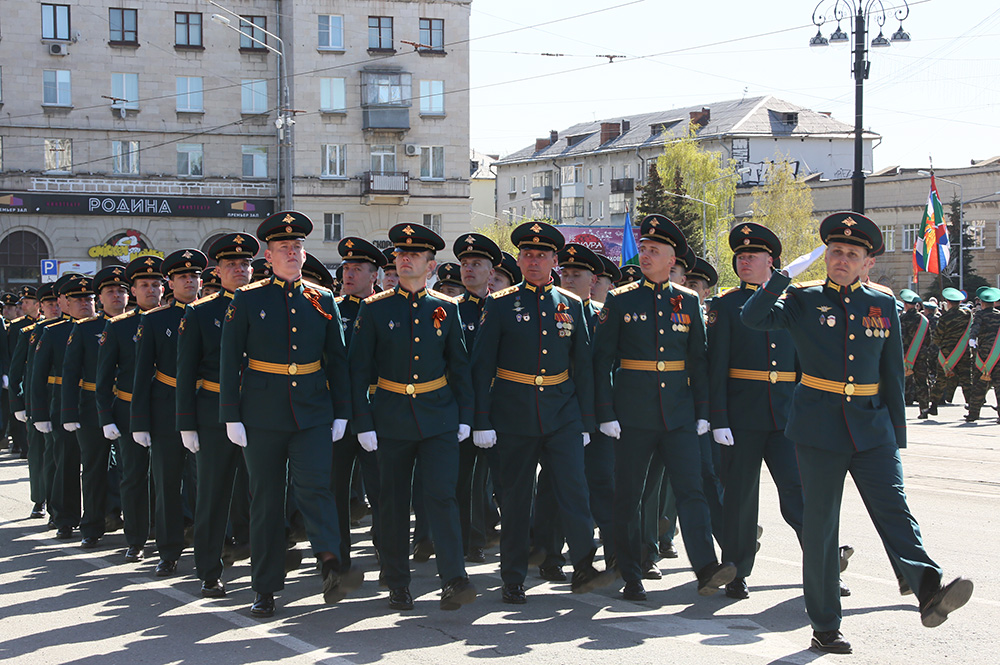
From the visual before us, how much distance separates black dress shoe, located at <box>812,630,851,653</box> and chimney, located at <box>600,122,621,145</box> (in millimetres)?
92843

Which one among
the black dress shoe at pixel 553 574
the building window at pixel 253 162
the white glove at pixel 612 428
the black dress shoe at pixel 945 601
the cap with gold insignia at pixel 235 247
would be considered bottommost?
the black dress shoe at pixel 553 574

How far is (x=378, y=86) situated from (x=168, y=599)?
47.9 metres

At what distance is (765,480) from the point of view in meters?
13.6

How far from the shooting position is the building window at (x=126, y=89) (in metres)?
51.5

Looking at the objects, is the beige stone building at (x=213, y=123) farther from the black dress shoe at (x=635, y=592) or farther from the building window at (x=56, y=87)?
the black dress shoe at (x=635, y=592)

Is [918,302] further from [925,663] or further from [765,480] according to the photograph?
[925,663]

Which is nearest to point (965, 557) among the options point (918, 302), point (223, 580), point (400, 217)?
point (223, 580)

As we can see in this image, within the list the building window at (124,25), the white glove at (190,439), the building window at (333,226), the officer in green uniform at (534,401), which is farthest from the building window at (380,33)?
the white glove at (190,439)

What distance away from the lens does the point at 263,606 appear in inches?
285

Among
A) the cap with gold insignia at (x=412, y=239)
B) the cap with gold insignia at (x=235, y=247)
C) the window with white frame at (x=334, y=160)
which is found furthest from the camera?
the window with white frame at (x=334, y=160)

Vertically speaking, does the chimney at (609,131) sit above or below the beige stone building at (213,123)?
above

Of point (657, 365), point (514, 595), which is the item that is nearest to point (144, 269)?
point (514, 595)

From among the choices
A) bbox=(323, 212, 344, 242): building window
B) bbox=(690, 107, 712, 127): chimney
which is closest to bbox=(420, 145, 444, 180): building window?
bbox=(323, 212, 344, 242): building window

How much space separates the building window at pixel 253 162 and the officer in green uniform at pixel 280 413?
47.1m
